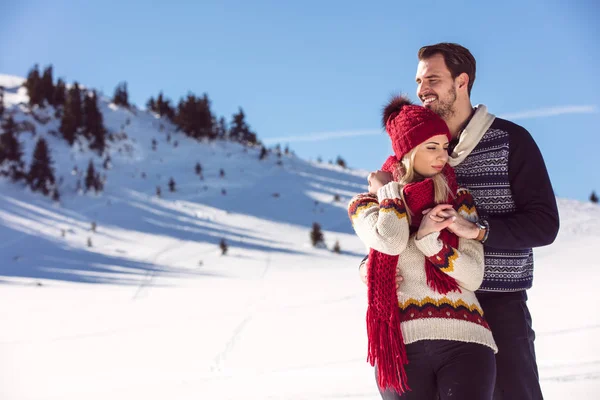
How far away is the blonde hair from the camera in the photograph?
2354 millimetres

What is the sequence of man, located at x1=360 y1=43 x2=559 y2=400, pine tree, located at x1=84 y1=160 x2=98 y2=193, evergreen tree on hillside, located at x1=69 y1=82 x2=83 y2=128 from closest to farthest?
man, located at x1=360 y1=43 x2=559 y2=400, pine tree, located at x1=84 y1=160 x2=98 y2=193, evergreen tree on hillside, located at x1=69 y1=82 x2=83 y2=128

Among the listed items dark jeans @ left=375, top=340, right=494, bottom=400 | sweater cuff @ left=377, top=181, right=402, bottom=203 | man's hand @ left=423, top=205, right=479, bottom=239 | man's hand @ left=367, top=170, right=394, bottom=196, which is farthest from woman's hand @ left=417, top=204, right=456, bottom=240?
dark jeans @ left=375, top=340, right=494, bottom=400

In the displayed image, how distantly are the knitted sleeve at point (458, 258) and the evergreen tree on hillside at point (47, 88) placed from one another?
3511cm

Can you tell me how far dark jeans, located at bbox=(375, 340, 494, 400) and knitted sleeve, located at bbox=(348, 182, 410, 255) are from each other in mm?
420

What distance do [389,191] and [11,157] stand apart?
26545mm

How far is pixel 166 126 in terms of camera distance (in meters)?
36.6

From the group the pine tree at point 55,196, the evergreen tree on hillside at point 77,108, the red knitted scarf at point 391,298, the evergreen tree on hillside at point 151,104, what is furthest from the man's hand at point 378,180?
the evergreen tree on hillside at point 151,104

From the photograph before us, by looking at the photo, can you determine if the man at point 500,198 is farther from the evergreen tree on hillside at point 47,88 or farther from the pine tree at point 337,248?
the evergreen tree on hillside at point 47,88

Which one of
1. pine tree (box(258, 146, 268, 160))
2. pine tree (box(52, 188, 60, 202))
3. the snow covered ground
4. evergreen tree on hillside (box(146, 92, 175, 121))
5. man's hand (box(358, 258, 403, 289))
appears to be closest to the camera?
man's hand (box(358, 258, 403, 289))

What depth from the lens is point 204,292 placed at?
1169cm

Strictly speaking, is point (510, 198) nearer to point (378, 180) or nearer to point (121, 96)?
point (378, 180)

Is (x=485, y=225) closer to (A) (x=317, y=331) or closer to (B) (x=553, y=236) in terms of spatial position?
(B) (x=553, y=236)

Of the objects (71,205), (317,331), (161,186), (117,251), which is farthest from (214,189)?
(317,331)

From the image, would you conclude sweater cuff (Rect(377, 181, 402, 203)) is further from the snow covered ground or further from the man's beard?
the snow covered ground
